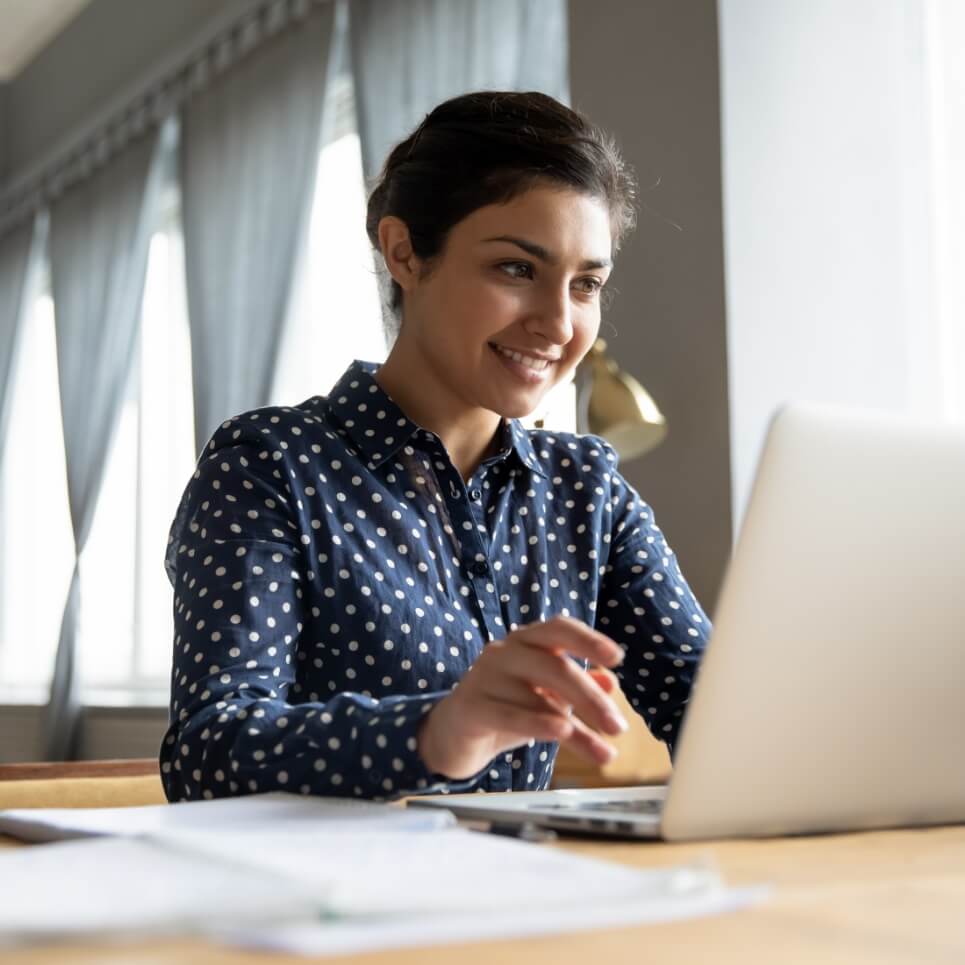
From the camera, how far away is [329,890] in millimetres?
537

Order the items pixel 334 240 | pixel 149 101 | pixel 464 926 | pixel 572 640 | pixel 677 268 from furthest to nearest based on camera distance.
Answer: pixel 149 101
pixel 334 240
pixel 677 268
pixel 572 640
pixel 464 926

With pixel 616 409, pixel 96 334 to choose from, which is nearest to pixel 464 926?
pixel 616 409

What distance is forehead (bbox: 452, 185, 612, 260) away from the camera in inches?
58.3

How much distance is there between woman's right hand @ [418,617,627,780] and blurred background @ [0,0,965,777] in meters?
1.16

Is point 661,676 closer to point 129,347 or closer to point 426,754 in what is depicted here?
point 426,754

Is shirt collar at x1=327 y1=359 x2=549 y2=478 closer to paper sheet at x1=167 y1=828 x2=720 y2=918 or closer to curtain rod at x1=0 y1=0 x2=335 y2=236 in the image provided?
paper sheet at x1=167 y1=828 x2=720 y2=918

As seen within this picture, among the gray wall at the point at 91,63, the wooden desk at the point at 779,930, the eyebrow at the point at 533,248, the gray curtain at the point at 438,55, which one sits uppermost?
the gray wall at the point at 91,63

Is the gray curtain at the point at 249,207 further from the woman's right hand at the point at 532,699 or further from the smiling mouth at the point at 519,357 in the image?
the woman's right hand at the point at 532,699

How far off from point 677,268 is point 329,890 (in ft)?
A: 8.01

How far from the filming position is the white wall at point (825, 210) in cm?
279

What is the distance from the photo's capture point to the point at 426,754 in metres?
0.94

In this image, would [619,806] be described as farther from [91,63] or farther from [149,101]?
[91,63]

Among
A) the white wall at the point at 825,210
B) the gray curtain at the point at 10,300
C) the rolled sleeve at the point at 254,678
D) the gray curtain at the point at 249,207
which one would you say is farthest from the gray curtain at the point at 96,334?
the rolled sleeve at the point at 254,678

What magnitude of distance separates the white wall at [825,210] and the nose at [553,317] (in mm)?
1266
